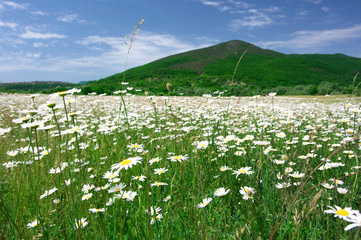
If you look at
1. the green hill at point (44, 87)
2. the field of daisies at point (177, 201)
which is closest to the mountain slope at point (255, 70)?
the green hill at point (44, 87)

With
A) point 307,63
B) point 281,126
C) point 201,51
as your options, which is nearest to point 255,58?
point 307,63

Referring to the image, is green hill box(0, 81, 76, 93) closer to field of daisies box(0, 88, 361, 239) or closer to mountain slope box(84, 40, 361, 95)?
field of daisies box(0, 88, 361, 239)

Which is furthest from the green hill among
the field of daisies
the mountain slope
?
the mountain slope

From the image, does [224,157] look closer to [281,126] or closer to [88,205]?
[88,205]

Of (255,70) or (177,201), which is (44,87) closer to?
(177,201)

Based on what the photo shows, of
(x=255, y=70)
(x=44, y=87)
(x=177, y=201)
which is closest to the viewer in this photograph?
(x=177, y=201)

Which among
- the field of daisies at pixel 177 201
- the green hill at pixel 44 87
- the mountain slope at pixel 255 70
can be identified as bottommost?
the field of daisies at pixel 177 201

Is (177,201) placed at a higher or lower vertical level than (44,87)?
lower

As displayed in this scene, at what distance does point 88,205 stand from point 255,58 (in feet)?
345

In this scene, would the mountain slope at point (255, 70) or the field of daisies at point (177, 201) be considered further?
the mountain slope at point (255, 70)

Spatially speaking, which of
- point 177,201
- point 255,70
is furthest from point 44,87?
point 255,70

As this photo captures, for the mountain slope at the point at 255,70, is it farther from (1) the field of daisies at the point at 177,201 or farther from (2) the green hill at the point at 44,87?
(1) the field of daisies at the point at 177,201

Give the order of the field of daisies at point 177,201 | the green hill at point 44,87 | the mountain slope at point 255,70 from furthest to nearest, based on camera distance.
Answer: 1. the mountain slope at point 255,70
2. the green hill at point 44,87
3. the field of daisies at point 177,201

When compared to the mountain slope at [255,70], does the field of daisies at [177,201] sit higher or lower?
lower
